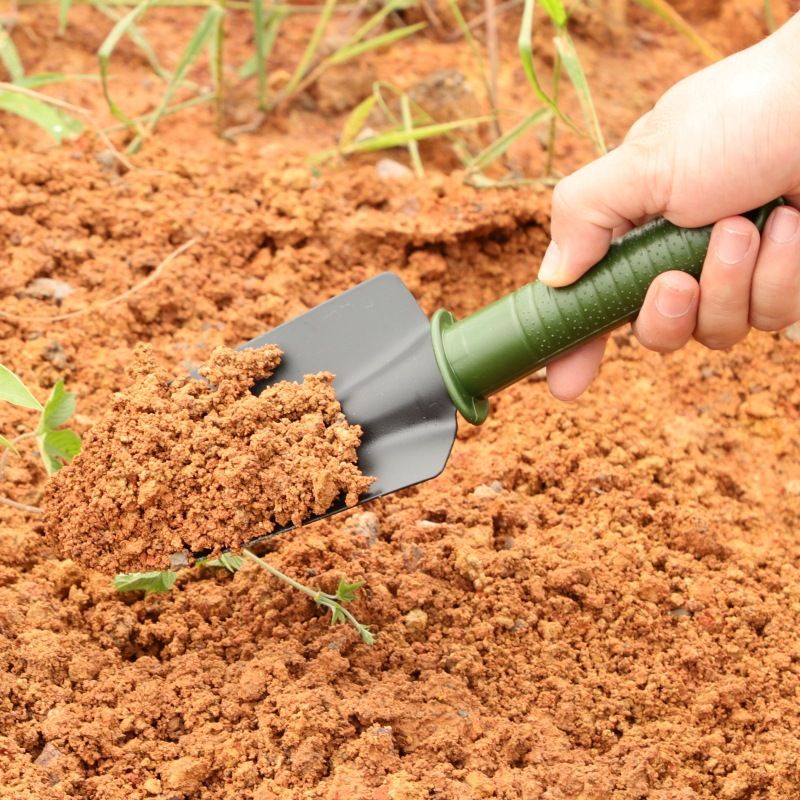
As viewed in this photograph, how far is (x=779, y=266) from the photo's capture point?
4.51 ft

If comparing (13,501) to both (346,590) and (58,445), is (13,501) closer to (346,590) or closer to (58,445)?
(58,445)

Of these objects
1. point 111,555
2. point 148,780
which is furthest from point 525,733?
point 111,555

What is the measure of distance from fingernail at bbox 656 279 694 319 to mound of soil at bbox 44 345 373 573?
1.42 feet

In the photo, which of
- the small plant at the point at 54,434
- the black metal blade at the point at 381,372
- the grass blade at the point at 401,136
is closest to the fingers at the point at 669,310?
the black metal blade at the point at 381,372

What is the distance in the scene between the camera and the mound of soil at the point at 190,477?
1.35 meters

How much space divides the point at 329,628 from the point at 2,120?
1460mm

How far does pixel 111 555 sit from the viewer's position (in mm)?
1365

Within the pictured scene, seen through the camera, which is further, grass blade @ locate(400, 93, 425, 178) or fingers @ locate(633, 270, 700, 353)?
grass blade @ locate(400, 93, 425, 178)

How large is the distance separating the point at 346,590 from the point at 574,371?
1.61ft

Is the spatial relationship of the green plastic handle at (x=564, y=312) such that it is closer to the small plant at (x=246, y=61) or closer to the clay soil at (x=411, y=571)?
the clay soil at (x=411, y=571)

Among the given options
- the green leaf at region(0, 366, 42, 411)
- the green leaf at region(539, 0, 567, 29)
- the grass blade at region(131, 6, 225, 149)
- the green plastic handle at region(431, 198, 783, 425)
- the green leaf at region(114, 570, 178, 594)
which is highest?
the grass blade at region(131, 6, 225, 149)

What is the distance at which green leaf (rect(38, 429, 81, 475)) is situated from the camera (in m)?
1.43

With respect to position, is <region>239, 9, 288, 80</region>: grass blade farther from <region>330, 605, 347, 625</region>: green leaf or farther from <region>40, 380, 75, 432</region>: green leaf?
<region>330, 605, 347, 625</region>: green leaf

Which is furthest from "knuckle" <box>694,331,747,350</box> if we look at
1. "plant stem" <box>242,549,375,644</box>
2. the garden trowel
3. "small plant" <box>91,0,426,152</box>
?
"small plant" <box>91,0,426,152</box>
